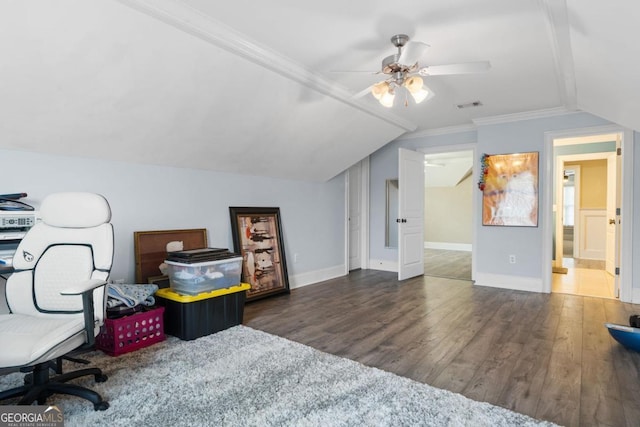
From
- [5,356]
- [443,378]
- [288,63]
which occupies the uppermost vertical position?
[288,63]

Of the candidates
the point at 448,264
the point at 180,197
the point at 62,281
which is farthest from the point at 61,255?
the point at 448,264

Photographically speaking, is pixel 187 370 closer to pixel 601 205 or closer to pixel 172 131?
pixel 172 131

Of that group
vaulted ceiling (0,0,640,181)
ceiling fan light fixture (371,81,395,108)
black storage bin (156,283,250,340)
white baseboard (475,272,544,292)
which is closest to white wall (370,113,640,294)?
white baseboard (475,272,544,292)

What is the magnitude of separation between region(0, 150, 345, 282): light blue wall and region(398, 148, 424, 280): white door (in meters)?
1.04

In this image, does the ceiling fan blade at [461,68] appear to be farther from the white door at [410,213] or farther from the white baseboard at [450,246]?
the white baseboard at [450,246]

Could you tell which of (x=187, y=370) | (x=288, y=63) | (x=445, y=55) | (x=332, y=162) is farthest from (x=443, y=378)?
(x=332, y=162)

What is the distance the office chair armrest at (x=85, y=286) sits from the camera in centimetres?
176

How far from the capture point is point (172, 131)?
124 inches

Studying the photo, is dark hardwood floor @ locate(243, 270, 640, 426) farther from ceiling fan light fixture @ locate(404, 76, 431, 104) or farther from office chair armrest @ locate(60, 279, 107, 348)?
ceiling fan light fixture @ locate(404, 76, 431, 104)

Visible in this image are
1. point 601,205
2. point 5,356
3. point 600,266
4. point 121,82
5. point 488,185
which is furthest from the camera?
point 601,205

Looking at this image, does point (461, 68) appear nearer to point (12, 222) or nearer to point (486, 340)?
point (486, 340)

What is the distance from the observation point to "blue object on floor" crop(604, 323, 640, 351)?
2553 millimetres

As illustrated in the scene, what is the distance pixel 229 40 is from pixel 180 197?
175 centimetres

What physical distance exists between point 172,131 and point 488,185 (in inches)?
164
